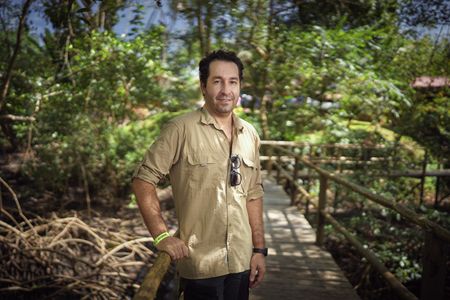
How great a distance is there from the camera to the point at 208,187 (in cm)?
166

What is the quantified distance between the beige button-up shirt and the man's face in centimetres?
8

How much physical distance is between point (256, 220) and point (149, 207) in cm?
64

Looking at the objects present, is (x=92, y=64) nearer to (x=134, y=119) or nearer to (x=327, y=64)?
(x=134, y=119)

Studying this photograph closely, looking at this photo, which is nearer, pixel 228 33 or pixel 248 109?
pixel 228 33

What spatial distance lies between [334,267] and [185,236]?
273 centimetres

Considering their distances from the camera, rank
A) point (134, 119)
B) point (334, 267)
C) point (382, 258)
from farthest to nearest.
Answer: point (134, 119)
point (382, 258)
point (334, 267)

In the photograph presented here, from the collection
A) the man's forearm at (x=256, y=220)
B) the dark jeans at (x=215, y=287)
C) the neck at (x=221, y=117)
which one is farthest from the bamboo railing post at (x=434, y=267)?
the neck at (x=221, y=117)

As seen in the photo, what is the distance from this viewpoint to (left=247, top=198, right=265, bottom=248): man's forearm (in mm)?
1914

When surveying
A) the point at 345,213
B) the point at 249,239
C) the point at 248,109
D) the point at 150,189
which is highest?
the point at 248,109

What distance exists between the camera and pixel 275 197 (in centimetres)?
748

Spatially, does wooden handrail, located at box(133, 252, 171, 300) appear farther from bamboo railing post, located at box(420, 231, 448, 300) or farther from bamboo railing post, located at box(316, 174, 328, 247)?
bamboo railing post, located at box(316, 174, 328, 247)

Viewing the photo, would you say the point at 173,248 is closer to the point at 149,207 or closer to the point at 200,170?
the point at 149,207

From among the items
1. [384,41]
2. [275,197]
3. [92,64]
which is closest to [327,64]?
[384,41]

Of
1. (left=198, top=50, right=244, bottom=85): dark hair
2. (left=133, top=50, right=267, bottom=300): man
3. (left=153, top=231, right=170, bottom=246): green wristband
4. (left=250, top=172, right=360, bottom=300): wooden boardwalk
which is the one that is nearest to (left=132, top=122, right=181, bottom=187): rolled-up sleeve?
(left=133, top=50, right=267, bottom=300): man
